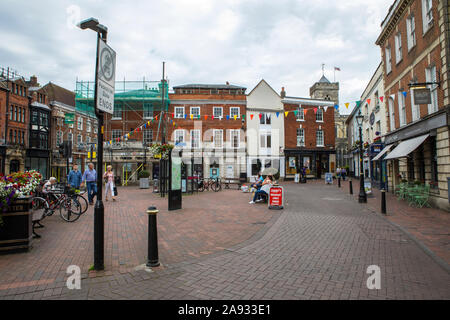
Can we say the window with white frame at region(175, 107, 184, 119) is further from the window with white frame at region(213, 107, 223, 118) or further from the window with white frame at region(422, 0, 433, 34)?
the window with white frame at region(422, 0, 433, 34)

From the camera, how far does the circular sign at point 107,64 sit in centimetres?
442

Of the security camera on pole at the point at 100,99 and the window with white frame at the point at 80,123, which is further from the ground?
the window with white frame at the point at 80,123

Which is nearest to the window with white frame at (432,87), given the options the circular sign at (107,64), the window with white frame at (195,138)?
the circular sign at (107,64)

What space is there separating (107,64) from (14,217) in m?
3.48

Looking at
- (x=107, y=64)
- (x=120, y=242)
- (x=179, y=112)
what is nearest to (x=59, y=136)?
(x=179, y=112)

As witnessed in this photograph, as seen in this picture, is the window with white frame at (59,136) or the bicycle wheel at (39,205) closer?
the bicycle wheel at (39,205)

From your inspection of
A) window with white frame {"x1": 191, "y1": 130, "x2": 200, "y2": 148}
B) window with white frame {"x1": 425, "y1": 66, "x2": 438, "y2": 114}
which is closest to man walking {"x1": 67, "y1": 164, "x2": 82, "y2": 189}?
window with white frame {"x1": 425, "y1": 66, "x2": 438, "y2": 114}

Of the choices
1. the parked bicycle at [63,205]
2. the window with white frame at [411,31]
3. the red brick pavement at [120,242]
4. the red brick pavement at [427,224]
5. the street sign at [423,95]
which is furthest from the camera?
the window with white frame at [411,31]

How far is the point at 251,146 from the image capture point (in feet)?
109

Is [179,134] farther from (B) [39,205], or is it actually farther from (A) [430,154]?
(A) [430,154]

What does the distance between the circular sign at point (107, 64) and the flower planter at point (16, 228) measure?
9.93ft

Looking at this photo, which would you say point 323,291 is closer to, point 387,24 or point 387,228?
point 387,228

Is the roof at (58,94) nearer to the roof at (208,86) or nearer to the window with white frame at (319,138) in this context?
the roof at (208,86)
